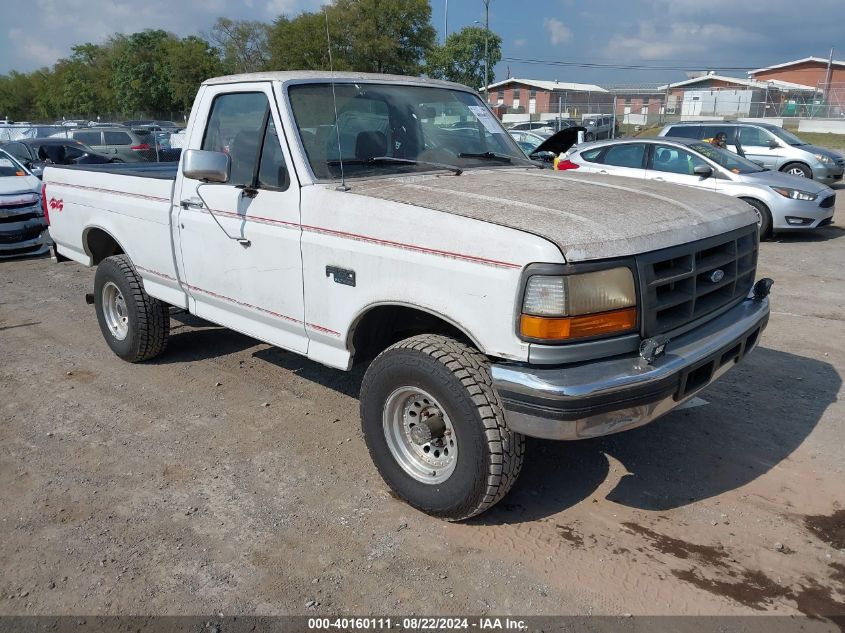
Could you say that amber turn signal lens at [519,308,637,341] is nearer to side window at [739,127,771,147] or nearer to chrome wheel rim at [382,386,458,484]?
chrome wheel rim at [382,386,458,484]

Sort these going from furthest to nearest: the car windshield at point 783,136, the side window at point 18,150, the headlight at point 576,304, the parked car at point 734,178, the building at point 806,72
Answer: the building at point 806,72
the car windshield at point 783,136
the side window at point 18,150
the parked car at point 734,178
the headlight at point 576,304

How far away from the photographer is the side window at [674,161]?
1075cm

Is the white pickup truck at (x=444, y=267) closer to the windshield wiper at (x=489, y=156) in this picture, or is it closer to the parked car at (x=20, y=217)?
the windshield wiper at (x=489, y=156)

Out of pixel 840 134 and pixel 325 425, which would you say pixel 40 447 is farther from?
pixel 840 134

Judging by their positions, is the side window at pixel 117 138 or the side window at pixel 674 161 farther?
the side window at pixel 117 138

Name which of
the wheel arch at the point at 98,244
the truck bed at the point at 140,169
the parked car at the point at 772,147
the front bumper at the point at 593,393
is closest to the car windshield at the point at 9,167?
the truck bed at the point at 140,169

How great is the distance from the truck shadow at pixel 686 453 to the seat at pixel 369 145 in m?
1.99

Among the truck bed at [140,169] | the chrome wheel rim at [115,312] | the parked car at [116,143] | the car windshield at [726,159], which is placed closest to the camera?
the truck bed at [140,169]

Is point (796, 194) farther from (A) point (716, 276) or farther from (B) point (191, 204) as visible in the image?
(B) point (191, 204)

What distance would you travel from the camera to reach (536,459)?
3984 mm

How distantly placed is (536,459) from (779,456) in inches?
55.6

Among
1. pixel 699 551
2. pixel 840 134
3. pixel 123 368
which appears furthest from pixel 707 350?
pixel 840 134

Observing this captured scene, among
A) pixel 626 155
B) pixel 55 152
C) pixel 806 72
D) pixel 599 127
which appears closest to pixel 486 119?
pixel 626 155

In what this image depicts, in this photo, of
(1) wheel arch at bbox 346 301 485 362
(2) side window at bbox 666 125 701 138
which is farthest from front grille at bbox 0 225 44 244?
(2) side window at bbox 666 125 701 138
